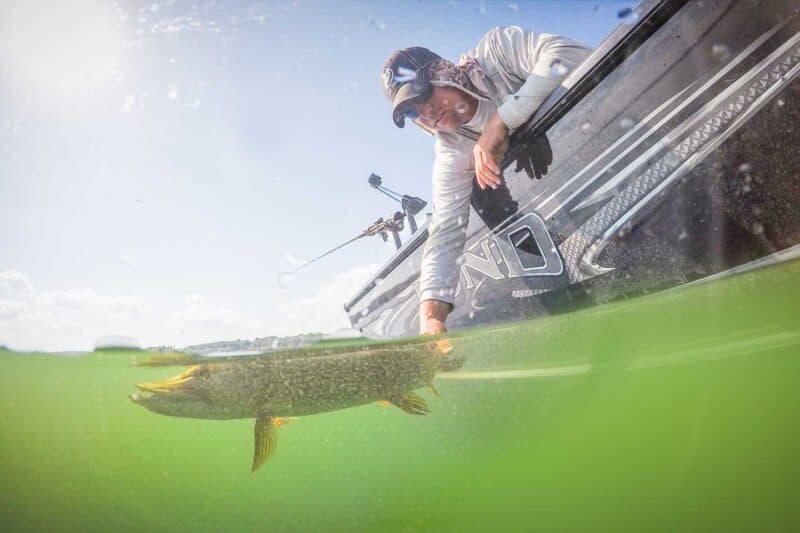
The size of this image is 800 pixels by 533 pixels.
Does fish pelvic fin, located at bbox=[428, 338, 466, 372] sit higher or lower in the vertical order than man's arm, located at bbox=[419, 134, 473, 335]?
lower

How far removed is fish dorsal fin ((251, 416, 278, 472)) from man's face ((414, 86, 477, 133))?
206cm

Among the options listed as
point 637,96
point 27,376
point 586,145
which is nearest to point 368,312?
point 586,145

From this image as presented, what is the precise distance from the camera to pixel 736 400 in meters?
3.04

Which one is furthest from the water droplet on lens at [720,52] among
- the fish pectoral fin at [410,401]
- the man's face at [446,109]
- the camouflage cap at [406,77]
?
the fish pectoral fin at [410,401]

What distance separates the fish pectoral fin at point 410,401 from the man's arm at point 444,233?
47cm

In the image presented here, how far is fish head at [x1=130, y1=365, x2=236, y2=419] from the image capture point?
2.16m

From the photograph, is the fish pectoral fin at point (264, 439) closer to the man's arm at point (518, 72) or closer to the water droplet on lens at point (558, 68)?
the man's arm at point (518, 72)

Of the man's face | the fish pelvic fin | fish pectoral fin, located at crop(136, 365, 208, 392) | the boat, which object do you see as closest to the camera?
the boat

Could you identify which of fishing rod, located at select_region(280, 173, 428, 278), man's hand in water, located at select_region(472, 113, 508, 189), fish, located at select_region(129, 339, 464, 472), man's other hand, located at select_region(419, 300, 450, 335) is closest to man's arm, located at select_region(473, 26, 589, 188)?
man's hand in water, located at select_region(472, 113, 508, 189)

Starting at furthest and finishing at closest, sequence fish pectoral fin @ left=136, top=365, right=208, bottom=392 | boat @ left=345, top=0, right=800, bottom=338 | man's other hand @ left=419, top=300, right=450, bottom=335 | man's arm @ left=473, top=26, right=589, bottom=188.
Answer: man's other hand @ left=419, top=300, right=450, bottom=335
fish pectoral fin @ left=136, top=365, right=208, bottom=392
man's arm @ left=473, top=26, right=589, bottom=188
boat @ left=345, top=0, right=800, bottom=338

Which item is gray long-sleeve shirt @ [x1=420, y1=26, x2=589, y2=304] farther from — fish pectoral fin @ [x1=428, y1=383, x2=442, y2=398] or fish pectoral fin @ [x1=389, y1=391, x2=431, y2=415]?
fish pectoral fin @ [x1=428, y1=383, x2=442, y2=398]

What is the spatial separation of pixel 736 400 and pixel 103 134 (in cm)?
507

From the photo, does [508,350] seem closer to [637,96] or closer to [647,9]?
[637,96]

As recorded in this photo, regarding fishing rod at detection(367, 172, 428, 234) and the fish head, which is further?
the fish head
